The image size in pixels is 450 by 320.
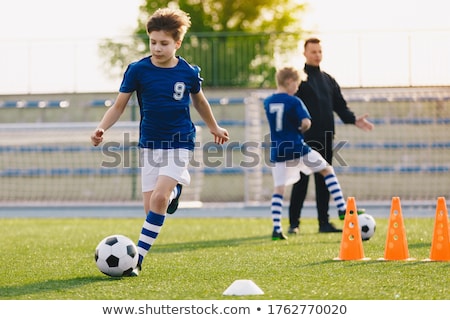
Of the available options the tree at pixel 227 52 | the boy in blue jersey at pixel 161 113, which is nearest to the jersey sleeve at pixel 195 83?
the boy in blue jersey at pixel 161 113

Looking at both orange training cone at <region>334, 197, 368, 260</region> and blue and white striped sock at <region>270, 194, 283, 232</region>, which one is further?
blue and white striped sock at <region>270, 194, 283, 232</region>

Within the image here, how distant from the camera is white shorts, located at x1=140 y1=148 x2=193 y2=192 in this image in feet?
19.5

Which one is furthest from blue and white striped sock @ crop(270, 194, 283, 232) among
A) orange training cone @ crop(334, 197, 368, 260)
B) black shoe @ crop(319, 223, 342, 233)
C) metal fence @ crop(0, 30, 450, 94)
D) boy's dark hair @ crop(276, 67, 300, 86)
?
metal fence @ crop(0, 30, 450, 94)

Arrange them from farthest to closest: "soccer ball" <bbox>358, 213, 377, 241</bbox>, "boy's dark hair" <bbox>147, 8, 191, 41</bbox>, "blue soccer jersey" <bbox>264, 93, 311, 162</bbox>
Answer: "blue soccer jersey" <bbox>264, 93, 311, 162</bbox> → "soccer ball" <bbox>358, 213, 377, 241</bbox> → "boy's dark hair" <bbox>147, 8, 191, 41</bbox>

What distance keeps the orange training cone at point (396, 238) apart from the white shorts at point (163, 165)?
5.07 ft

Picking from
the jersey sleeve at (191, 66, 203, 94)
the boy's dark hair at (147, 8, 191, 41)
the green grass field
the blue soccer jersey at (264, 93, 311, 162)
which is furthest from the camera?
the blue soccer jersey at (264, 93, 311, 162)

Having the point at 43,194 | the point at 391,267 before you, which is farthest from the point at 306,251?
the point at 43,194

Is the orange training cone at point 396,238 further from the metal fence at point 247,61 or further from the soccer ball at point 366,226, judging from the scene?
the metal fence at point 247,61

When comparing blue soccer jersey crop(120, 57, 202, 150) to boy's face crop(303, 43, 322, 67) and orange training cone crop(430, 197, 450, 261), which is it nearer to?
orange training cone crop(430, 197, 450, 261)

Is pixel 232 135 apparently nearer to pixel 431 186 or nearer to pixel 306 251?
pixel 431 186

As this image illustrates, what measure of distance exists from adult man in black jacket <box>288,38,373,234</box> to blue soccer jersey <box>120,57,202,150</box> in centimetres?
326

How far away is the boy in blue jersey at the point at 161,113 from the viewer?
5914 mm

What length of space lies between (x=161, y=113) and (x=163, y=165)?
35cm

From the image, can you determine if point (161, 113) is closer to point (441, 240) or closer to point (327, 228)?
point (441, 240)
